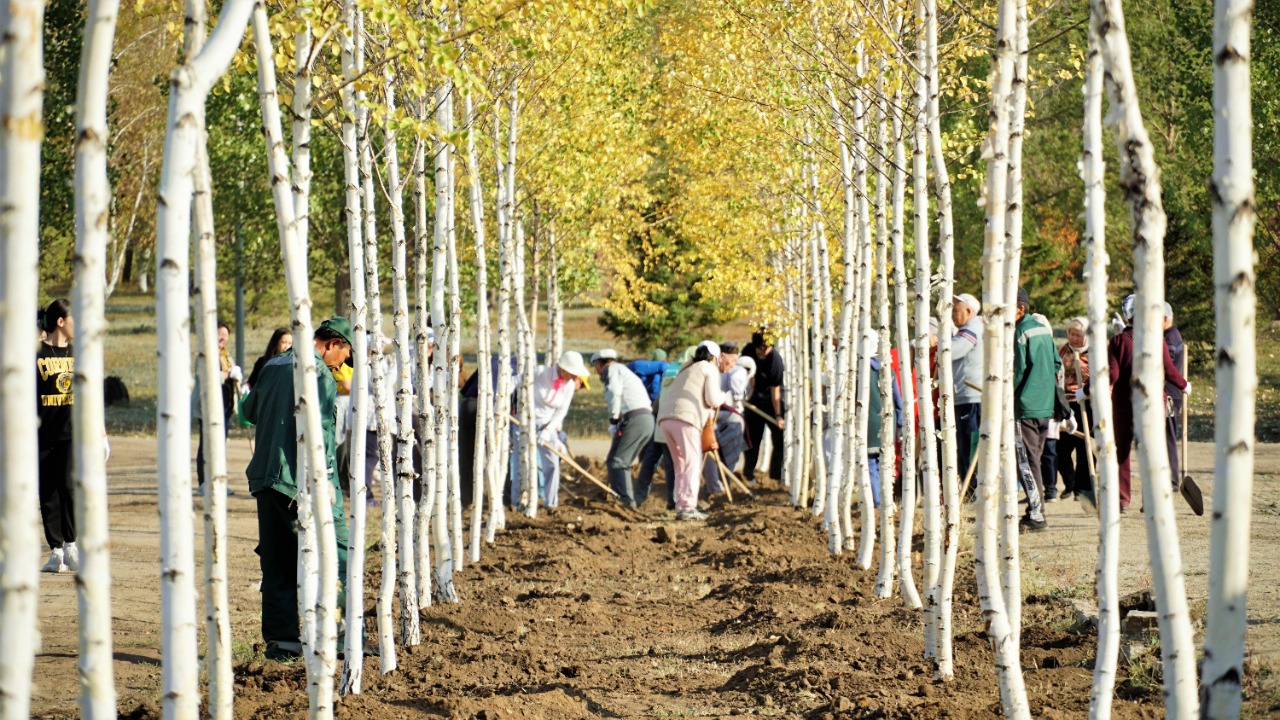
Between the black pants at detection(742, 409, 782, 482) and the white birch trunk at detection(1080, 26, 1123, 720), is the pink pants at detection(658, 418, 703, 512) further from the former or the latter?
the white birch trunk at detection(1080, 26, 1123, 720)

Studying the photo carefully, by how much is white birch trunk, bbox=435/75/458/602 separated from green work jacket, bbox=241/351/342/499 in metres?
1.13

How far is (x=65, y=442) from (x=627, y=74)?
10.5 metres

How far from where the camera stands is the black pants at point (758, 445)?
62.3 feet

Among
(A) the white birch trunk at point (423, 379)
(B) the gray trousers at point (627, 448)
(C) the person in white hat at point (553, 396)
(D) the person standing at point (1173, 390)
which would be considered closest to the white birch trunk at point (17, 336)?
(A) the white birch trunk at point (423, 379)

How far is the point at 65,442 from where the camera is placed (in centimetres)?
957

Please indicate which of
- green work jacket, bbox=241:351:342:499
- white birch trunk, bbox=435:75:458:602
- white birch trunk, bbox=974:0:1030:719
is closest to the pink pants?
white birch trunk, bbox=435:75:458:602

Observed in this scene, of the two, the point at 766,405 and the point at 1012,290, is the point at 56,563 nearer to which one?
the point at 1012,290

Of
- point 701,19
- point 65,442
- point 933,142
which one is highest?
point 701,19

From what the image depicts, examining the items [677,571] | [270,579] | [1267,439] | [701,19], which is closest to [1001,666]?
[270,579]

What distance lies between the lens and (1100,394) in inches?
181

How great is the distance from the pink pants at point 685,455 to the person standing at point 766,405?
3.63 meters

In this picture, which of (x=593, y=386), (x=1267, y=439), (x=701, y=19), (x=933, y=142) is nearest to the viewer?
(x=933, y=142)

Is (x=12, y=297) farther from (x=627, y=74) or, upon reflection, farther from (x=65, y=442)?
(x=627, y=74)

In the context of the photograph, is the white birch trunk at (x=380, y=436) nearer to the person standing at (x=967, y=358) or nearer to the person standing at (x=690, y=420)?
the person standing at (x=967, y=358)
